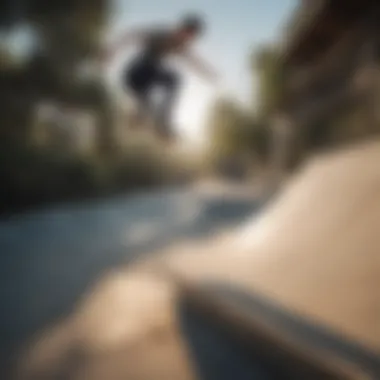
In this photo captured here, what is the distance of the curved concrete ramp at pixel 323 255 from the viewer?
1.48 metres

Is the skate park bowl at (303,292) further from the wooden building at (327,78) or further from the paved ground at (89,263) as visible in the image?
the wooden building at (327,78)

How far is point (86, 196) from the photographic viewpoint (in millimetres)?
5973

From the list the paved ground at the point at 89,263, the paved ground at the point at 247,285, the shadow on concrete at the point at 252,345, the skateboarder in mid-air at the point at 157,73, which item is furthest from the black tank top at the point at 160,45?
the shadow on concrete at the point at 252,345

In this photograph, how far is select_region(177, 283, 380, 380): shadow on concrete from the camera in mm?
1223

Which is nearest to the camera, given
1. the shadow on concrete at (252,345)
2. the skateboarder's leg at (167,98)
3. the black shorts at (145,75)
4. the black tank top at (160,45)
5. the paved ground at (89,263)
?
the shadow on concrete at (252,345)

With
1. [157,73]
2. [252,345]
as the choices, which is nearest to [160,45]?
→ [157,73]

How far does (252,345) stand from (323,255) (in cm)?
59

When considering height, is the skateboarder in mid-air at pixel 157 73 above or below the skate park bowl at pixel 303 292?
above

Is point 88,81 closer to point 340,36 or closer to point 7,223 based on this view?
point 7,223

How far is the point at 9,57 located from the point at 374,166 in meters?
4.16

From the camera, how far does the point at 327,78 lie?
10.8 ft

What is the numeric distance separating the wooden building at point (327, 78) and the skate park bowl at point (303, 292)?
0.57 metres

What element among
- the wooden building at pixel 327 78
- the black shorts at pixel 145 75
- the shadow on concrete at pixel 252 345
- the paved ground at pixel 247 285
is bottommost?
the shadow on concrete at pixel 252 345

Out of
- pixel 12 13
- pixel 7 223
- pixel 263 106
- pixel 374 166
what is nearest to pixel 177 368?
pixel 374 166
